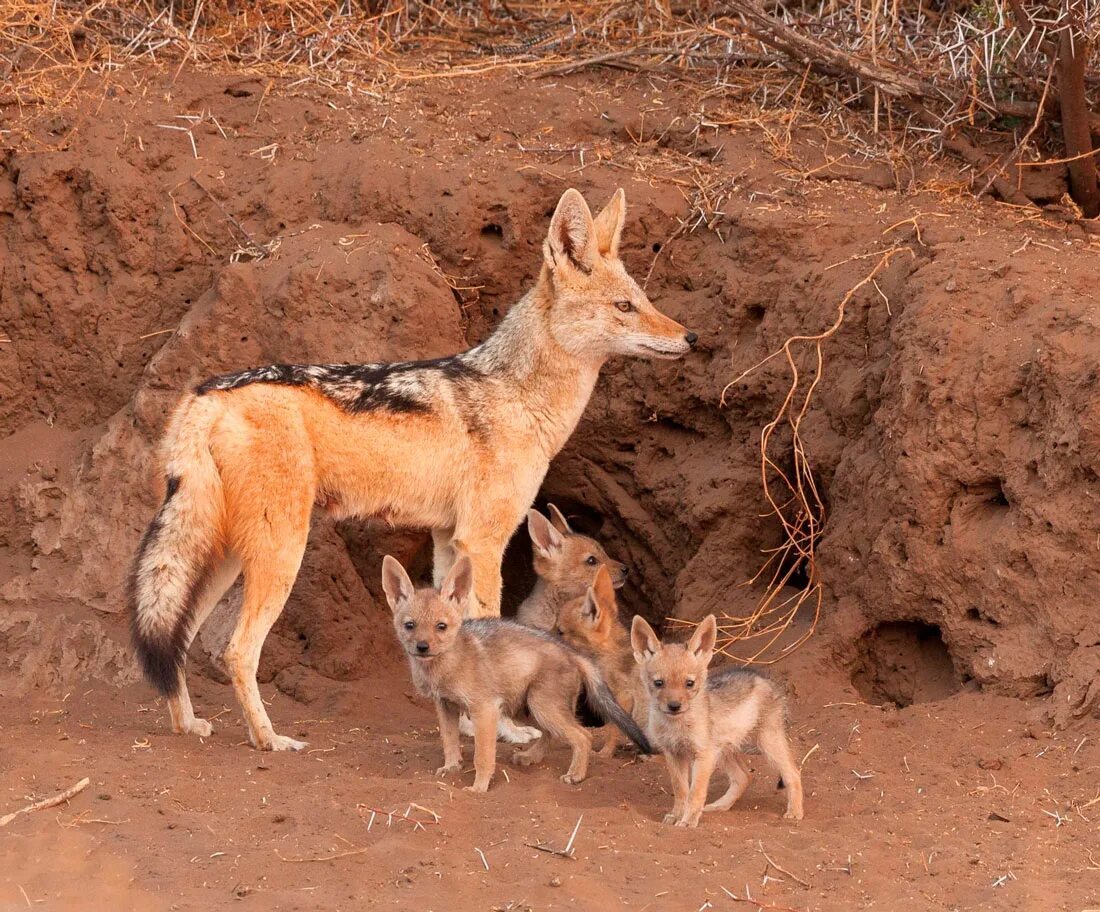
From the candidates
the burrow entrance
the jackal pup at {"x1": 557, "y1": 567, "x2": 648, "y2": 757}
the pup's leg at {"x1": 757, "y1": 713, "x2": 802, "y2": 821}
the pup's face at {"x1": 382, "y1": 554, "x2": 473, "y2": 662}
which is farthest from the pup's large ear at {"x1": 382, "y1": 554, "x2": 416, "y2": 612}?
the burrow entrance

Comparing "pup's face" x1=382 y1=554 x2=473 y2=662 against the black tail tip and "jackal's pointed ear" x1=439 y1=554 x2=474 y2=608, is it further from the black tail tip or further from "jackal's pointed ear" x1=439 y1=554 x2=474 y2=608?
the black tail tip

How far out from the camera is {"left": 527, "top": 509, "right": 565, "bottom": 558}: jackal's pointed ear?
29.3ft

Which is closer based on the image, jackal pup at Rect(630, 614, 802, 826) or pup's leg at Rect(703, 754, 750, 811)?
jackal pup at Rect(630, 614, 802, 826)

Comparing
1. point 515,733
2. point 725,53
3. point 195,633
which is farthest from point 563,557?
point 725,53

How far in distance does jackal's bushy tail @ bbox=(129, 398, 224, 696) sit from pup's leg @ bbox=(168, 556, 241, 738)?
22 centimetres

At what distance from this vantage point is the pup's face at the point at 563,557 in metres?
8.92

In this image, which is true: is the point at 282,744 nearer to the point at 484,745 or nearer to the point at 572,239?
the point at 484,745

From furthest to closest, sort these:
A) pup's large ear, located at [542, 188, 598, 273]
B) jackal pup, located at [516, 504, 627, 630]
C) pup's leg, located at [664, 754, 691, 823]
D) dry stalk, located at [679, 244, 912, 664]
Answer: jackal pup, located at [516, 504, 627, 630] < dry stalk, located at [679, 244, 912, 664] < pup's large ear, located at [542, 188, 598, 273] < pup's leg, located at [664, 754, 691, 823]

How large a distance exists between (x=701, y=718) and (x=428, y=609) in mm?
1508

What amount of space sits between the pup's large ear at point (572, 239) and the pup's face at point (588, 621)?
1.95 m

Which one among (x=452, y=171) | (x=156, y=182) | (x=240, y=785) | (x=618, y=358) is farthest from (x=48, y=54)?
(x=240, y=785)

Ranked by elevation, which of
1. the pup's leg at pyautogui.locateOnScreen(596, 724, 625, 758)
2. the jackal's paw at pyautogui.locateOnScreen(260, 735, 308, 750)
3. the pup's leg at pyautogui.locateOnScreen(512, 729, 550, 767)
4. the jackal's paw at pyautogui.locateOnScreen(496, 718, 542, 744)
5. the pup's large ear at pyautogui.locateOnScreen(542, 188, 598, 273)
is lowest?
the jackal's paw at pyautogui.locateOnScreen(496, 718, 542, 744)

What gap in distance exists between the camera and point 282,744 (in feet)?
24.4

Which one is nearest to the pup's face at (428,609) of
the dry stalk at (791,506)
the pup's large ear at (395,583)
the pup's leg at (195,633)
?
the pup's large ear at (395,583)
